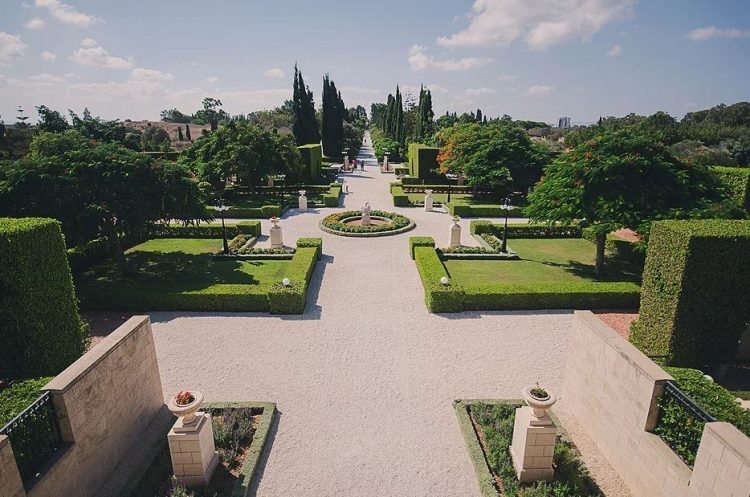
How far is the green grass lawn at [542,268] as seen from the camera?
51.7ft

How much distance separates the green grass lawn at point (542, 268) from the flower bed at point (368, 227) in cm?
506

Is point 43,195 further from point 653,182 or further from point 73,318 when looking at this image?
point 653,182

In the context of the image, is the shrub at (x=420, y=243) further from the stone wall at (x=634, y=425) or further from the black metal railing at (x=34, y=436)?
the black metal railing at (x=34, y=436)

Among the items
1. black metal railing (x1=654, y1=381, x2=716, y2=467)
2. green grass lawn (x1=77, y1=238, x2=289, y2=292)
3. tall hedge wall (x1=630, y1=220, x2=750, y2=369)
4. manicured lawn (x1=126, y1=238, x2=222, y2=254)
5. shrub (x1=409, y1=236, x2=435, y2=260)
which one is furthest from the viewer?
manicured lawn (x1=126, y1=238, x2=222, y2=254)

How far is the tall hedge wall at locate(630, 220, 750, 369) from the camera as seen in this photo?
8828 millimetres

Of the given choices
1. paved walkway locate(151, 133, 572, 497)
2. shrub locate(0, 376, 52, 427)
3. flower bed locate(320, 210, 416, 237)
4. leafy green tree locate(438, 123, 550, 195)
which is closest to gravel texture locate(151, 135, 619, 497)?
paved walkway locate(151, 133, 572, 497)

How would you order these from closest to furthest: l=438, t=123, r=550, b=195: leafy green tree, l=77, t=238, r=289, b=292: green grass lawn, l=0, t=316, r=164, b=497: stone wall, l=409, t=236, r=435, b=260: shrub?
l=0, t=316, r=164, b=497: stone wall → l=77, t=238, r=289, b=292: green grass lawn → l=409, t=236, r=435, b=260: shrub → l=438, t=123, r=550, b=195: leafy green tree

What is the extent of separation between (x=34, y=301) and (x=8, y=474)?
494 cm

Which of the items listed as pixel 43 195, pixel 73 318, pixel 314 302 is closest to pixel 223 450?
pixel 73 318

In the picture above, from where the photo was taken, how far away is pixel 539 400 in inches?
256

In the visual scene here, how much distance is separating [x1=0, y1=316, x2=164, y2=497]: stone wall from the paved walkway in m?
1.53

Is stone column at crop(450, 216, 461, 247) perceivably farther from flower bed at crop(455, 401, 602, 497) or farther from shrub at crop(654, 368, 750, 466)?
shrub at crop(654, 368, 750, 466)

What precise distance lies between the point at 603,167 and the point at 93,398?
15.3m

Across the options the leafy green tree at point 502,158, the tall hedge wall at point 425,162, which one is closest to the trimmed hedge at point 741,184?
the leafy green tree at point 502,158
